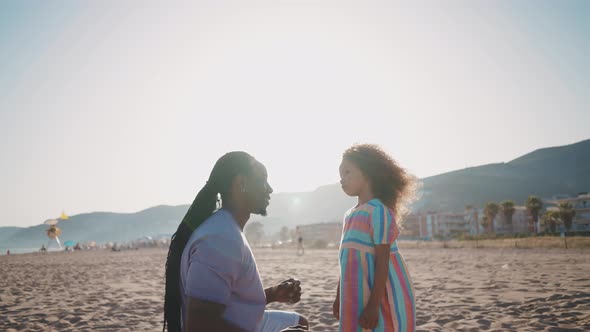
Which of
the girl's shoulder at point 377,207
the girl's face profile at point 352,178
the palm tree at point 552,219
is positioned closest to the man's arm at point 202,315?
the girl's shoulder at point 377,207

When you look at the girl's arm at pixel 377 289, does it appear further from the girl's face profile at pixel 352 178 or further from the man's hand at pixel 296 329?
the girl's face profile at pixel 352 178

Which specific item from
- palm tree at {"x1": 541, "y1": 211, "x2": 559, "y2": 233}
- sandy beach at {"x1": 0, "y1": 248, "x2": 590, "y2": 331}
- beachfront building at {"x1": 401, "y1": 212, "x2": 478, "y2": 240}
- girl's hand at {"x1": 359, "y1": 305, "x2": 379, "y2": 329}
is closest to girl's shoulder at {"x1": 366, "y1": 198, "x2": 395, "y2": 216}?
girl's hand at {"x1": 359, "y1": 305, "x2": 379, "y2": 329}

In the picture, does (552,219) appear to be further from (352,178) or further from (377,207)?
(377,207)

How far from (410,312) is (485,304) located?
4744 millimetres

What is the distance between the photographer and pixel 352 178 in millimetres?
2918

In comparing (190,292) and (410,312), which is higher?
(190,292)

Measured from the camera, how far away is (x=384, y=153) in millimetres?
2932

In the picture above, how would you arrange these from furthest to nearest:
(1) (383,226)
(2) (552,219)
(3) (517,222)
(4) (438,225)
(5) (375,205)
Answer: (4) (438,225), (3) (517,222), (2) (552,219), (5) (375,205), (1) (383,226)

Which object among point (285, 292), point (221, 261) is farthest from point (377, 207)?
point (221, 261)

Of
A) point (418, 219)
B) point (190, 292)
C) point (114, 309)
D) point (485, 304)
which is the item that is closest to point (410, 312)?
point (190, 292)

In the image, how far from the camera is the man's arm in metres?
1.71

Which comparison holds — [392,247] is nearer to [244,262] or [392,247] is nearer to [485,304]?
[244,262]

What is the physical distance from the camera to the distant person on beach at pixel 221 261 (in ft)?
5.65

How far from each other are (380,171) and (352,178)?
200mm
